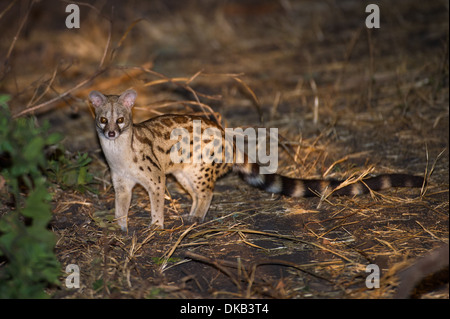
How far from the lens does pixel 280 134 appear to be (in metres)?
6.45

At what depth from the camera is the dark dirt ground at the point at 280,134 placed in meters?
4.05

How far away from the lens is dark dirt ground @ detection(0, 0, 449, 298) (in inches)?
160

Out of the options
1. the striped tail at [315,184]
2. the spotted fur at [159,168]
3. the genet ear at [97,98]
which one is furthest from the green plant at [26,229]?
the striped tail at [315,184]

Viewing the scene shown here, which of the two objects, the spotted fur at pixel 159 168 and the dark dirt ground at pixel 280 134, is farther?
the spotted fur at pixel 159 168

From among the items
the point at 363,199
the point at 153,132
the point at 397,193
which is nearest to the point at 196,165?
the point at 153,132

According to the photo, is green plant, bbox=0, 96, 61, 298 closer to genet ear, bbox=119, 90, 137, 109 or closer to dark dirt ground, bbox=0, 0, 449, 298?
dark dirt ground, bbox=0, 0, 449, 298

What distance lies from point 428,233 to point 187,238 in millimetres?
2098

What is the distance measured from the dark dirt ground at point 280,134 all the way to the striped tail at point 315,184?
119mm

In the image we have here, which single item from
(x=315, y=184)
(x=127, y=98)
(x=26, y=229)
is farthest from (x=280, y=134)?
(x=26, y=229)

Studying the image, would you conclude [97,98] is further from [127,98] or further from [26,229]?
[26,229]

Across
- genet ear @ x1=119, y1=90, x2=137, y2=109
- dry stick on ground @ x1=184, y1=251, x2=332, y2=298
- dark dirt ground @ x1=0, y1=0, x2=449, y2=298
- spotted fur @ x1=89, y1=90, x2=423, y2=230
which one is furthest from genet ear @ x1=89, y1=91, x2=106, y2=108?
dry stick on ground @ x1=184, y1=251, x2=332, y2=298

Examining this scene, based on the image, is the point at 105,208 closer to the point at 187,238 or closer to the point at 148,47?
the point at 187,238

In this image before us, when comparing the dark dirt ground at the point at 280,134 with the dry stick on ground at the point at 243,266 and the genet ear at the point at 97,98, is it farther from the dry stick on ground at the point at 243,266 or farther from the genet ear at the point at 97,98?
the genet ear at the point at 97,98
